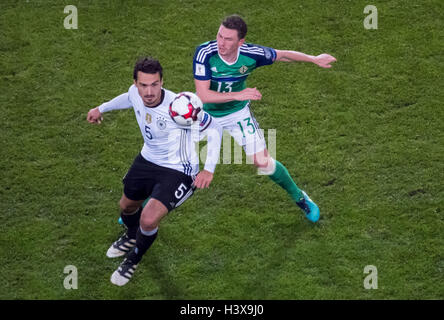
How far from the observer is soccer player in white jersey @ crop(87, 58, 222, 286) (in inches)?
271

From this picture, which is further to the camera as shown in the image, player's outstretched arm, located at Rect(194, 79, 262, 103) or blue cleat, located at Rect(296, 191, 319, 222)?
blue cleat, located at Rect(296, 191, 319, 222)

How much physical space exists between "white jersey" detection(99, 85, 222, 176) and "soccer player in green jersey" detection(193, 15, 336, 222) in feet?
1.73

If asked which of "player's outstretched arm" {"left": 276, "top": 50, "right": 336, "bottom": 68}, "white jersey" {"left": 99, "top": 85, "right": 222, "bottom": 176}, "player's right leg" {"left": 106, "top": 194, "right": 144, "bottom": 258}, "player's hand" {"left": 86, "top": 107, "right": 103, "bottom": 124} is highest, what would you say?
"player's outstretched arm" {"left": 276, "top": 50, "right": 336, "bottom": 68}

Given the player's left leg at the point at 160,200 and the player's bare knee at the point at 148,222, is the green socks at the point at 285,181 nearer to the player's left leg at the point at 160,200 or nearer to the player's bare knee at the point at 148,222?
the player's left leg at the point at 160,200

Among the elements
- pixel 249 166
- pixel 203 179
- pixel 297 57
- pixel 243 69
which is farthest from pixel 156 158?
pixel 297 57

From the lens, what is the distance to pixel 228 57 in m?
7.50

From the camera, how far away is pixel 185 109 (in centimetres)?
671

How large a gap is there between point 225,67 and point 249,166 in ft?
6.07

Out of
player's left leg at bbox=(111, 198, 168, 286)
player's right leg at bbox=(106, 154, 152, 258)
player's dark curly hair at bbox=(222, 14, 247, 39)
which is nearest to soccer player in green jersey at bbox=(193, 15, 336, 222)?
player's dark curly hair at bbox=(222, 14, 247, 39)

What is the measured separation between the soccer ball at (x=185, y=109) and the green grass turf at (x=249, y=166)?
5.99ft

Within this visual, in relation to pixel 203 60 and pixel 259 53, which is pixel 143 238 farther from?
pixel 259 53

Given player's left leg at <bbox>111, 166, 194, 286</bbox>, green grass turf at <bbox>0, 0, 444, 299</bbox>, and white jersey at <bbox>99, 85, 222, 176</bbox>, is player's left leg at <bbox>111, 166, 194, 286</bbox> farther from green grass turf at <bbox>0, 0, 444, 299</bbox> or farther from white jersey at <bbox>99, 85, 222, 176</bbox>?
green grass turf at <bbox>0, 0, 444, 299</bbox>

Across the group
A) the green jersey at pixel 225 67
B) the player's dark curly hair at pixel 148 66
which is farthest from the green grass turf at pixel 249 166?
the player's dark curly hair at pixel 148 66

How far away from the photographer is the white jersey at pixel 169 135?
6.97 metres
